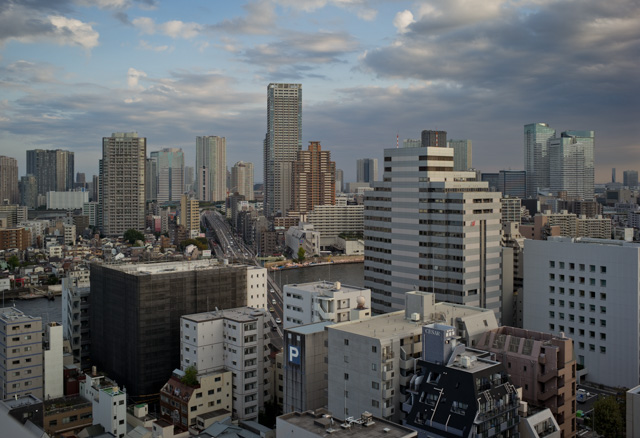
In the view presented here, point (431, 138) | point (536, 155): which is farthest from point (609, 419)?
point (536, 155)

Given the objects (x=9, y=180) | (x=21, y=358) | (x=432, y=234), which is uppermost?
(x=9, y=180)

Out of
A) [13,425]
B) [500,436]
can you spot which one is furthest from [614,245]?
[13,425]

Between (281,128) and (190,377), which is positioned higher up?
(281,128)

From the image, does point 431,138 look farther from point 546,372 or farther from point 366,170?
point 366,170

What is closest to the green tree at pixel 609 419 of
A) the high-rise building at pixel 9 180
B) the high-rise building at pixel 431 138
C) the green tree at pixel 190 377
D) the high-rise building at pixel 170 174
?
the green tree at pixel 190 377

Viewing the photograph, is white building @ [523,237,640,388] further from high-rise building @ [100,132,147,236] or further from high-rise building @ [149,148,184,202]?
high-rise building @ [149,148,184,202]

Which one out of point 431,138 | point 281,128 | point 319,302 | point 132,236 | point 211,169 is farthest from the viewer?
point 211,169

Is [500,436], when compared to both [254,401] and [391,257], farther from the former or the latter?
[391,257]
